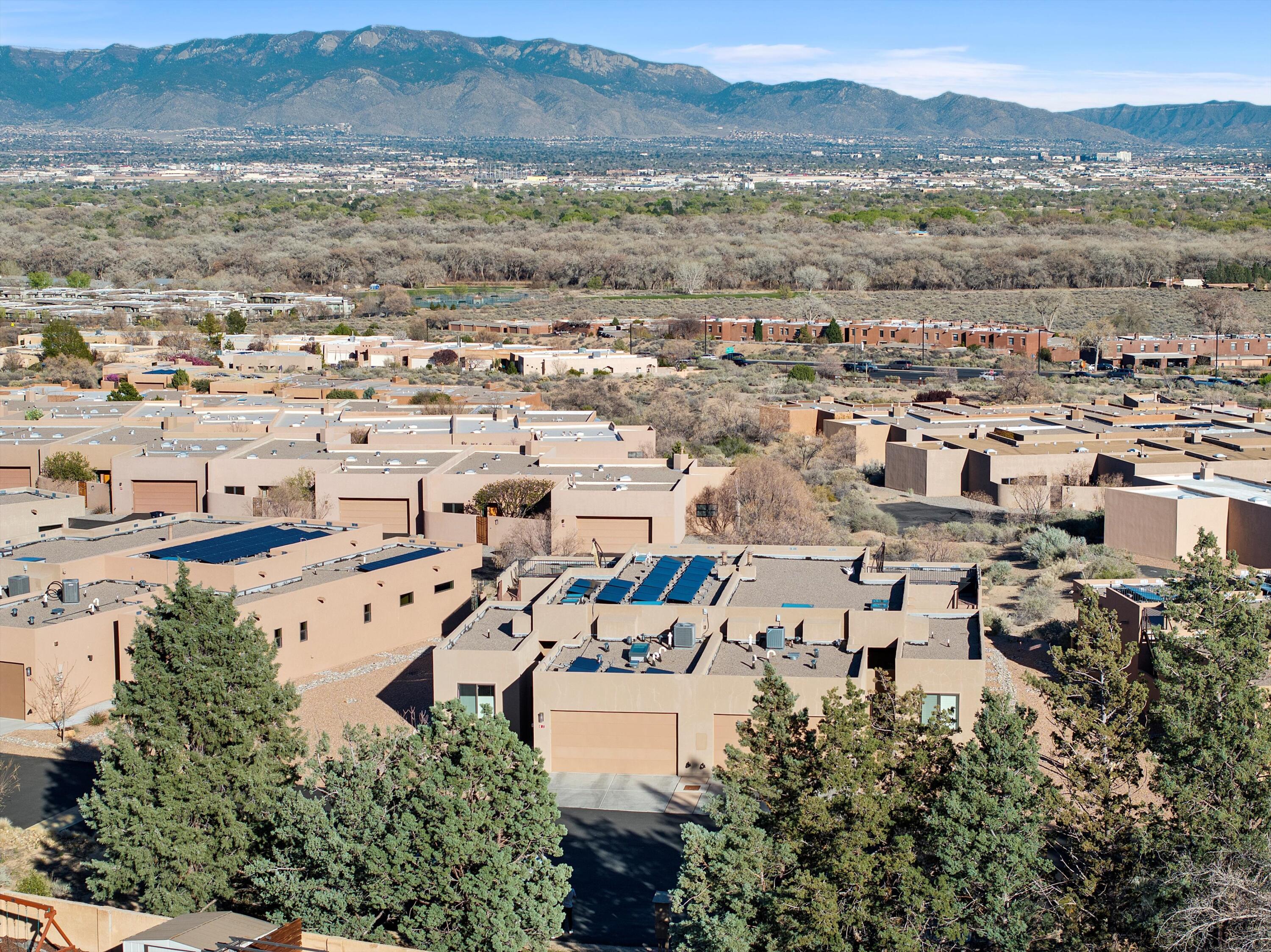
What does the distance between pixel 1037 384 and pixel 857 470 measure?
17113mm

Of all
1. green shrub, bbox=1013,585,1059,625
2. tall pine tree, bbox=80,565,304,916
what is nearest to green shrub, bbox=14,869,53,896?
tall pine tree, bbox=80,565,304,916

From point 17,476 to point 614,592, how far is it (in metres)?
19.6

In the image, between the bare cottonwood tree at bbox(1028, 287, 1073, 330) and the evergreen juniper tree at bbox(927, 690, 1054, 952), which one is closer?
the evergreen juniper tree at bbox(927, 690, 1054, 952)

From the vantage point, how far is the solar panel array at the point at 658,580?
2098 cm

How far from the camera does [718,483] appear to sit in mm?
33031

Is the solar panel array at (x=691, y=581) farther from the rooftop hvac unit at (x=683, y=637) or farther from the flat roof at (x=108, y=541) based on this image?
the flat roof at (x=108, y=541)

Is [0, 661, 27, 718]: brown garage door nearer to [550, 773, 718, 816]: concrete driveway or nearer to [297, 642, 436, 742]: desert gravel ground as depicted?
[297, 642, 436, 742]: desert gravel ground

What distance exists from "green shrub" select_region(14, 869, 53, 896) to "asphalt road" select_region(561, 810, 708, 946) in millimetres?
5295

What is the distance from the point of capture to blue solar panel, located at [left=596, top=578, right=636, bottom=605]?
20.8m

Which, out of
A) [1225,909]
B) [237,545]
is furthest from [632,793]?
[237,545]

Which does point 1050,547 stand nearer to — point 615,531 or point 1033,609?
point 1033,609

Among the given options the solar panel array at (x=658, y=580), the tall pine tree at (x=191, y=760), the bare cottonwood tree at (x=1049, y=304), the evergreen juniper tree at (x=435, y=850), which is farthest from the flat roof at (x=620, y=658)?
the bare cottonwood tree at (x=1049, y=304)

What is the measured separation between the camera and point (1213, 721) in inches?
525

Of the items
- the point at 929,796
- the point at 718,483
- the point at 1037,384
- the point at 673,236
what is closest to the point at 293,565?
the point at 718,483
